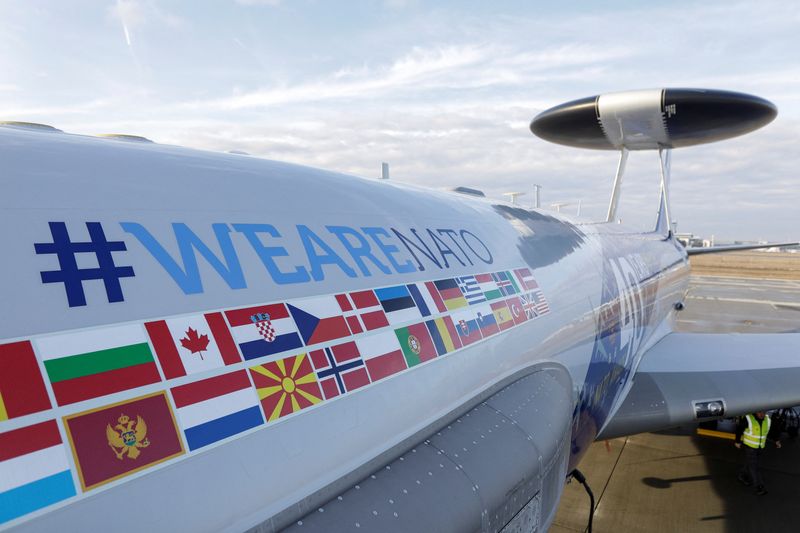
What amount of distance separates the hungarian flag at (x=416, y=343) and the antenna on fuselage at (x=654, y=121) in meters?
12.4

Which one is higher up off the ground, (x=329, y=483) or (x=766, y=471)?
(x=329, y=483)

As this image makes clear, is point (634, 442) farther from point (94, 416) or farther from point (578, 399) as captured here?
point (94, 416)

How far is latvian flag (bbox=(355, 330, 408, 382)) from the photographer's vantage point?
3029 mm

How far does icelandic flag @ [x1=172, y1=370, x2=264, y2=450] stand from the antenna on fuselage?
13931 millimetres

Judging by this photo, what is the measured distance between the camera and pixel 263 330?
2535 millimetres

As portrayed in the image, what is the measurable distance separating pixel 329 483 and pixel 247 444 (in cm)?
50

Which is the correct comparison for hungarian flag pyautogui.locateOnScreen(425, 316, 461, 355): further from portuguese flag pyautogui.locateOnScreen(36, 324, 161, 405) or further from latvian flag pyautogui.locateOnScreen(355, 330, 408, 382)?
portuguese flag pyautogui.locateOnScreen(36, 324, 161, 405)

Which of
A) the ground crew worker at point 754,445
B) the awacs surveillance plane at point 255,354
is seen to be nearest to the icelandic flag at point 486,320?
the awacs surveillance plane at point 255,354

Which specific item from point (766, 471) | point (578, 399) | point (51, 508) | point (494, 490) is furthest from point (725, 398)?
point (51, 508)

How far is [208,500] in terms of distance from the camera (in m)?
2.05

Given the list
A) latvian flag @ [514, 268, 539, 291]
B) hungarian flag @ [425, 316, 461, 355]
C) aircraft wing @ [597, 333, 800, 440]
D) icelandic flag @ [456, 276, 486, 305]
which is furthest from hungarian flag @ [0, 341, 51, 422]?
aircraft wing @ [597, 333, 800, 440]

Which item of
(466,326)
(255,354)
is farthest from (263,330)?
(466,326)

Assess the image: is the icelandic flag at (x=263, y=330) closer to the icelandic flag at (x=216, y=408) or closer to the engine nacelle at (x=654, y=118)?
the icelandic flag at (x=216, y=408)

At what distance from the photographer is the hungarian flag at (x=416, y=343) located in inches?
131
